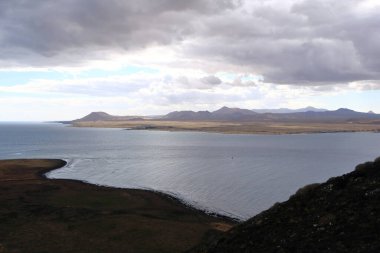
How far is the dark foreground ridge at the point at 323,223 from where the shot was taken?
14.9m

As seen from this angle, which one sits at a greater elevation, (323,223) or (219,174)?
(323,223)

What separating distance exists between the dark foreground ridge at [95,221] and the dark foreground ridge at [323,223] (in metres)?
19.4

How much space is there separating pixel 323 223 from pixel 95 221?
117 feet

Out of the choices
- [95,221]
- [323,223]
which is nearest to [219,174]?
[95,221]

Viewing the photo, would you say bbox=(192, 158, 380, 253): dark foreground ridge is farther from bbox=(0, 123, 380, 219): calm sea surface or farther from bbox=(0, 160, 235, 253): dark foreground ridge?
bbox=(0, 123, 380, 219): calm sea surface

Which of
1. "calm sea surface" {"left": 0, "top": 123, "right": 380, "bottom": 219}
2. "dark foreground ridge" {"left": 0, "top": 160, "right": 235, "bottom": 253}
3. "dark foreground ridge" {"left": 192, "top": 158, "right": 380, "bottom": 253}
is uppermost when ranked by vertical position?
"dark foreground ridge" {"left": 192, "top": 158, "right": 380, "bottom": 253}

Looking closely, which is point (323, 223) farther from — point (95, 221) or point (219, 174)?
point (219, 174)

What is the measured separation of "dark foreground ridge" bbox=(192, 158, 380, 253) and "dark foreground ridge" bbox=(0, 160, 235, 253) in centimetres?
1944

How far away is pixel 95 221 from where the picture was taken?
47938 millimetres

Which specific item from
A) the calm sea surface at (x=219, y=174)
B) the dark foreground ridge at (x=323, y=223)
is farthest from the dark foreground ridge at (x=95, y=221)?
the dark foreground ridge at (x=323, y=223)

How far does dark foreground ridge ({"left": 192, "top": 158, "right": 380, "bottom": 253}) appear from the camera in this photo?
14.9 m

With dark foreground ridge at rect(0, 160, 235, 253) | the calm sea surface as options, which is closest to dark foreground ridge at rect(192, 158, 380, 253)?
dark foreground ridge at rect(0, 160, 235, 253)

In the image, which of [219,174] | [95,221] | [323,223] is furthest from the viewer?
[219,174]

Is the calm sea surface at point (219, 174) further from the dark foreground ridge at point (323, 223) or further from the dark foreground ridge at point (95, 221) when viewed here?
the dark foreground ridge at point (323, 223)
